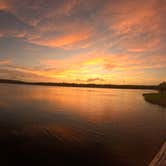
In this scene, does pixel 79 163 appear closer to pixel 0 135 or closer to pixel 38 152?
pixel 38 152

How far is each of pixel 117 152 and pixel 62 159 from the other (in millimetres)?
5408

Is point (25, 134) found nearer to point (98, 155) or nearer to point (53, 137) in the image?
point (53, 137)

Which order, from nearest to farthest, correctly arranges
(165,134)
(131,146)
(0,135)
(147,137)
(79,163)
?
(79,163) < (131,146) < (0,135) < (147,137) < (165,134)

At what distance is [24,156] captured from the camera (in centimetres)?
1396

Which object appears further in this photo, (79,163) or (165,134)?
(165,134)

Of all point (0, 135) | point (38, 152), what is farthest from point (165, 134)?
point (0, 135)

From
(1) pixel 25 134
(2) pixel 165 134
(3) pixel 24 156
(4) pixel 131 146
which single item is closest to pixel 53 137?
(1) pixel 25 134

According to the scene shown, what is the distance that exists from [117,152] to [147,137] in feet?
21.7


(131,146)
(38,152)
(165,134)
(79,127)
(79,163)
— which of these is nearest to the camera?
(79,163)

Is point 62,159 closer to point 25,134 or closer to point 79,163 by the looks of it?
point 79,163

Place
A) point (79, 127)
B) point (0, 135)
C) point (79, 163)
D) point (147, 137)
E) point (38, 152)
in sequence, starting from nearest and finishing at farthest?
point (79, 163) < point (38, 152) < point (0, 135) < point (147, 137) < point (79, 127)

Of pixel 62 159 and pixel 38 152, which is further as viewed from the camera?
pixel 38 152

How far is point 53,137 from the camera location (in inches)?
744

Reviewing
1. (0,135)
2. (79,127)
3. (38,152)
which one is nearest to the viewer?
(38,152)
